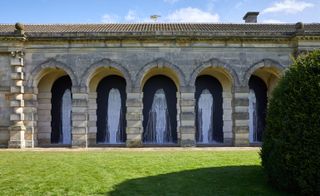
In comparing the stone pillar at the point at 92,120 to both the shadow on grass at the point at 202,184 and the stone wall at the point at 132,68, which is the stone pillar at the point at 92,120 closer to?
the stone wall at the point at 132,68

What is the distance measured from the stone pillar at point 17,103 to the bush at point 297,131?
14020 mm

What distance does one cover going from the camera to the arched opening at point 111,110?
2167 centimetres

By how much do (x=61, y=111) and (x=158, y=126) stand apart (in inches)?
227

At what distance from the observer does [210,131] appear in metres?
21.7

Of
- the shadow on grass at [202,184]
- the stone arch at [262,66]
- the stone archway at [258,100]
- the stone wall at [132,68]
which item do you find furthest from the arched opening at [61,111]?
the shadow on grass at [202,184]

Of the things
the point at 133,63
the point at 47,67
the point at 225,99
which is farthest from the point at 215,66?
the point at 47,67

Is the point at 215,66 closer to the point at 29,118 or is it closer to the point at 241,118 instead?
the point at 241,118

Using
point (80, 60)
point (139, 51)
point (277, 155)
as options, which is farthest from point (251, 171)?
point (80, 60)

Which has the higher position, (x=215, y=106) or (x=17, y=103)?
Result: (x=17, y=103)

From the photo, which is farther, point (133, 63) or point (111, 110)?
point (111, 110)

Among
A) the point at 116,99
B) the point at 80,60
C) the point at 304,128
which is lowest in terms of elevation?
the point at 304,128

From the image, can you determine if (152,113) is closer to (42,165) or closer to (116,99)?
(116,99)

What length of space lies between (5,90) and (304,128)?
1608cm

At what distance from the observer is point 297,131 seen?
7.79 m
